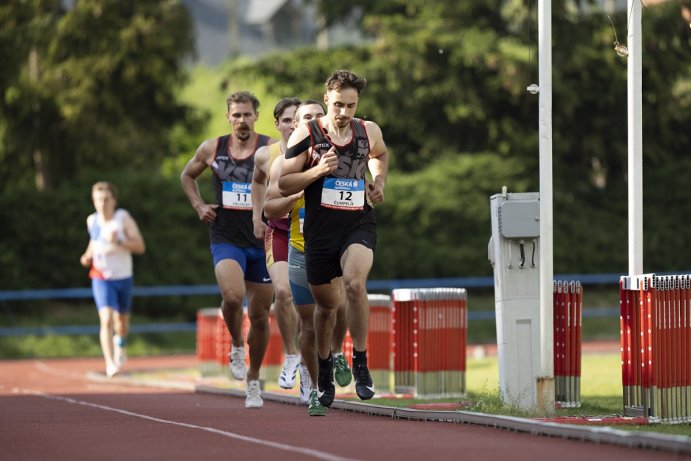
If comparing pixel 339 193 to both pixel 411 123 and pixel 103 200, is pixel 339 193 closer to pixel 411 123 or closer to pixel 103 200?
pixel 103 200

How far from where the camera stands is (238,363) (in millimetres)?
14688

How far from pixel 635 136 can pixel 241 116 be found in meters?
3.55

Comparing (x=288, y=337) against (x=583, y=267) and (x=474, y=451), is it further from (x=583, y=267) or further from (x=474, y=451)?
(x=583, y=267)

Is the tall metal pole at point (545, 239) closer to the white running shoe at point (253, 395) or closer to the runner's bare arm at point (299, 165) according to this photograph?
the runner's bare arm at point (299, 165)

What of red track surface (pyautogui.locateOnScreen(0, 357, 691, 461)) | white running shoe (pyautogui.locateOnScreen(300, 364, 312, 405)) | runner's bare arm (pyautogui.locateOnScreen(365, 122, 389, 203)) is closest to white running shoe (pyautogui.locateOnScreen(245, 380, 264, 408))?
red track surface (pyautogui.locateOnScreen(0, 357, 691, 461))

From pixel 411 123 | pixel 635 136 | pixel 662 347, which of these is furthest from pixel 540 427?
pixel 411 123

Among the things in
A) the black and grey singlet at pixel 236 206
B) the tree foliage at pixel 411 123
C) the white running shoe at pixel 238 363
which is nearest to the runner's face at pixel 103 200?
the white running shoe at pixel 238 363

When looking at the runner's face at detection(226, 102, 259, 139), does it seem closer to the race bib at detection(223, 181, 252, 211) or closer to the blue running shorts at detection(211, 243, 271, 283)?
the race bib at detection(223, 181, 252, 211)

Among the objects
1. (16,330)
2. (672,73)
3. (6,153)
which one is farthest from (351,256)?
(672,73)

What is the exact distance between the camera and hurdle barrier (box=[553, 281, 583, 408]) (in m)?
13.0

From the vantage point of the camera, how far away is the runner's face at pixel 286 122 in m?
13.5

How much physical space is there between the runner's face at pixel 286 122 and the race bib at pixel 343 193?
2.01m

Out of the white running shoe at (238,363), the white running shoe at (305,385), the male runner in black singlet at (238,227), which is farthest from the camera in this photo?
the white running shoe at (238,363)

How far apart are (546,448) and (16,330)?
67.4ft
